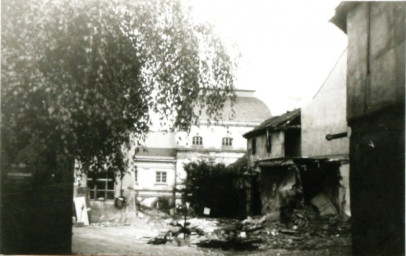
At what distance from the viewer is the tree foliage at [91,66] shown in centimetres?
395

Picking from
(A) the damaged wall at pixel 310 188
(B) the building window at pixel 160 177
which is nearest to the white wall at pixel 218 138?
(B) the building window at pixel 160 177

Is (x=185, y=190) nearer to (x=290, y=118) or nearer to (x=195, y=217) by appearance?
(x=195, y=217)

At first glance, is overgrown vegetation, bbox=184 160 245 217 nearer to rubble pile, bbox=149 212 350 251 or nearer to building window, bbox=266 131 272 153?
building window, bbox=266 131 272 153

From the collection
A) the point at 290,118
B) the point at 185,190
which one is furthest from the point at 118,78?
the point at 185,190

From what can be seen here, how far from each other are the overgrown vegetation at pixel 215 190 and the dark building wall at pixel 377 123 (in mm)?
13256

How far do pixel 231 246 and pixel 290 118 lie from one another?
7981 millimetres

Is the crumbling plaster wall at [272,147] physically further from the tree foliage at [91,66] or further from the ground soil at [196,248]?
the tree foliage at [91,66]

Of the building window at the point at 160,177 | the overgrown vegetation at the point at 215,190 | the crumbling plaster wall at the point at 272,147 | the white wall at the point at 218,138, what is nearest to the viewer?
the crumbling plaster wall at the point at 272,147

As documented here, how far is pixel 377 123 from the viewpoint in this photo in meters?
5.08

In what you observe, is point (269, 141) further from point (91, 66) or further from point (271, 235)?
point (91, 66)

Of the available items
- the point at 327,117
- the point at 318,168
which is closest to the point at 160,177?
the point at 318,168

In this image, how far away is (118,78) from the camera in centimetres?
475

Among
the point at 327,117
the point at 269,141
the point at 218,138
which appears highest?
the point at 327,117

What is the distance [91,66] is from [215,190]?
15950mm
